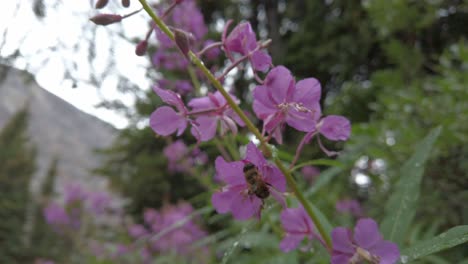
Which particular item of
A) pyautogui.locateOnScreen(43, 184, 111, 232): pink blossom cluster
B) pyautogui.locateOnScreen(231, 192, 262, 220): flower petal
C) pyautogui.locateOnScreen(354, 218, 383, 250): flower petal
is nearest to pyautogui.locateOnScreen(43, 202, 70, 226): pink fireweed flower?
pyautogui.locateOnScreen(43, 184, 111, 232): pink blossom cluster

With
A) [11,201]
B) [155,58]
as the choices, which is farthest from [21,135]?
[155,58]

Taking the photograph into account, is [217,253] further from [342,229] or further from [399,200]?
[342,229]

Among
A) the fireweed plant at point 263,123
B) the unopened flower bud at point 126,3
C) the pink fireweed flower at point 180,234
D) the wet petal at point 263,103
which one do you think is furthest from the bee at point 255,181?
the pink fireweed flower at point 180,234

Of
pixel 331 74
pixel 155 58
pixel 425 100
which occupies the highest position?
pixel 155 58

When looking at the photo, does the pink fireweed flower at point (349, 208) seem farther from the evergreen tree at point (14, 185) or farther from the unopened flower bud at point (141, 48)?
the evergreen tree at point (14, 185)

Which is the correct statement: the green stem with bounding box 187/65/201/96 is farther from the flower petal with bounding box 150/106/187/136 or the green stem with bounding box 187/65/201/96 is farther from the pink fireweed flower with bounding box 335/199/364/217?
the pink fireweed flower with bounding box 335/199/364/217
